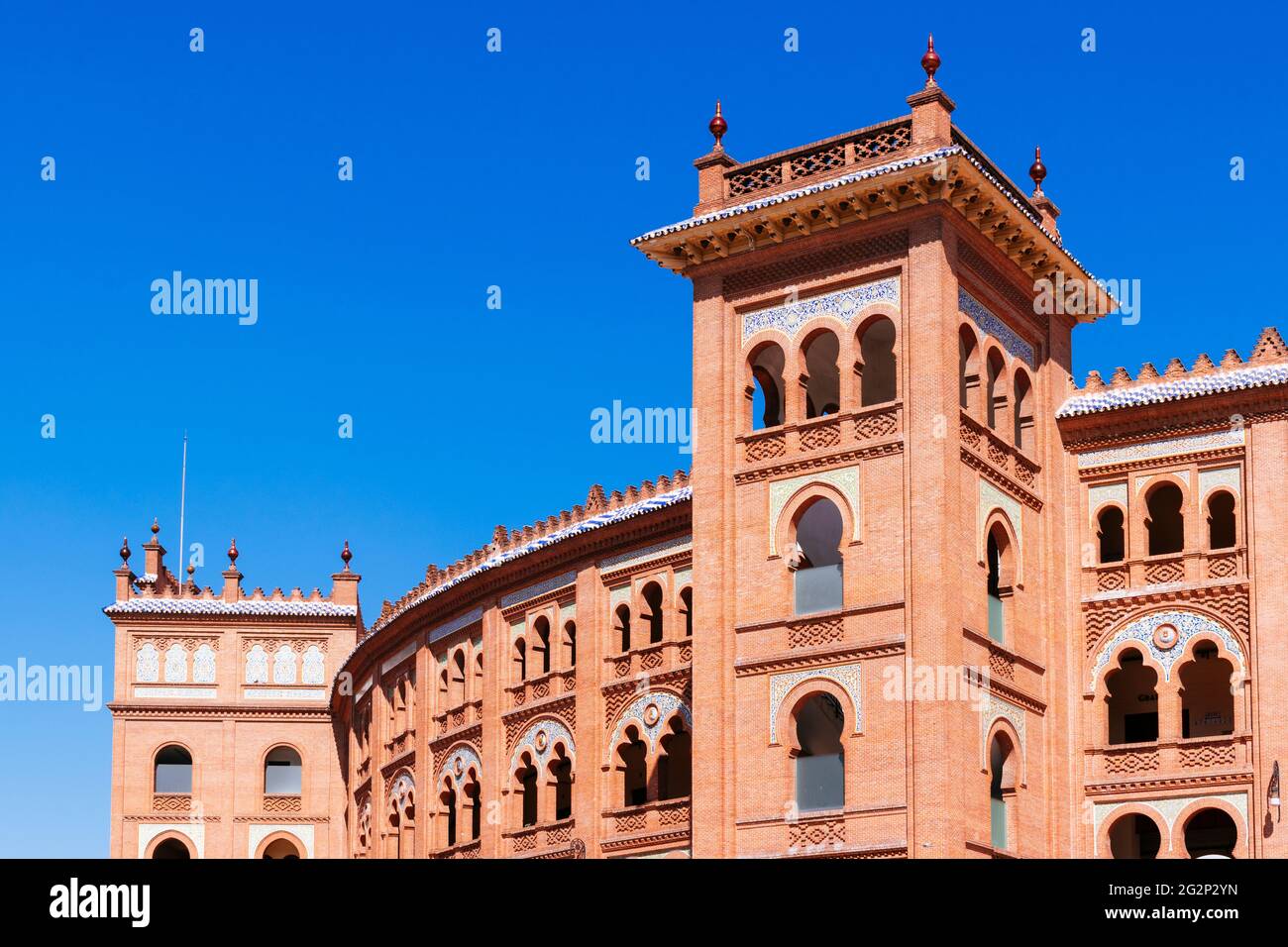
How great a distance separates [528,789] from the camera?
1769 inches

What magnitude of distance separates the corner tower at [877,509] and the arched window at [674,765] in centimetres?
517

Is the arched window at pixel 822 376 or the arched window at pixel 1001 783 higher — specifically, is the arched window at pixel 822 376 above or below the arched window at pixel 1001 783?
above

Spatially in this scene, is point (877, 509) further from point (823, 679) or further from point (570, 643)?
point (570, 643)

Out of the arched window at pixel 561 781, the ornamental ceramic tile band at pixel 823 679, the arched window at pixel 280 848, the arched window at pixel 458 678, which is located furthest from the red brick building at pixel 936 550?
the arched window at pixel 280 848

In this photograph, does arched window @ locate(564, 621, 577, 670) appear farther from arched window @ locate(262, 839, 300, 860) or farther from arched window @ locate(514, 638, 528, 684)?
arched window @ locate(262, 839, 300, 860)

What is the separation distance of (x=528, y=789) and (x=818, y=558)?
12.2 metres

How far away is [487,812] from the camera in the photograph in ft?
148

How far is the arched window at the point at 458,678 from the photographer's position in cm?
4812

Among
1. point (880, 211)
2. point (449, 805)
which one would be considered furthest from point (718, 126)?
point (449, 805)

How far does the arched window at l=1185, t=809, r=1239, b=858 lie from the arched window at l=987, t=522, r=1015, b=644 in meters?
4.72

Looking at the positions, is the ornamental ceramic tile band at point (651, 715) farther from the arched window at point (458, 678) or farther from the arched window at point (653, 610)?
the arched window at point (458, 678)

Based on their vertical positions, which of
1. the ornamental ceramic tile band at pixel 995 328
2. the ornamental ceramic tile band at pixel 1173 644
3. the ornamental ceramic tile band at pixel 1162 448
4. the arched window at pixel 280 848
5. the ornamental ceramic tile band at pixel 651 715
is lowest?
the arched window at pixel 280 848
